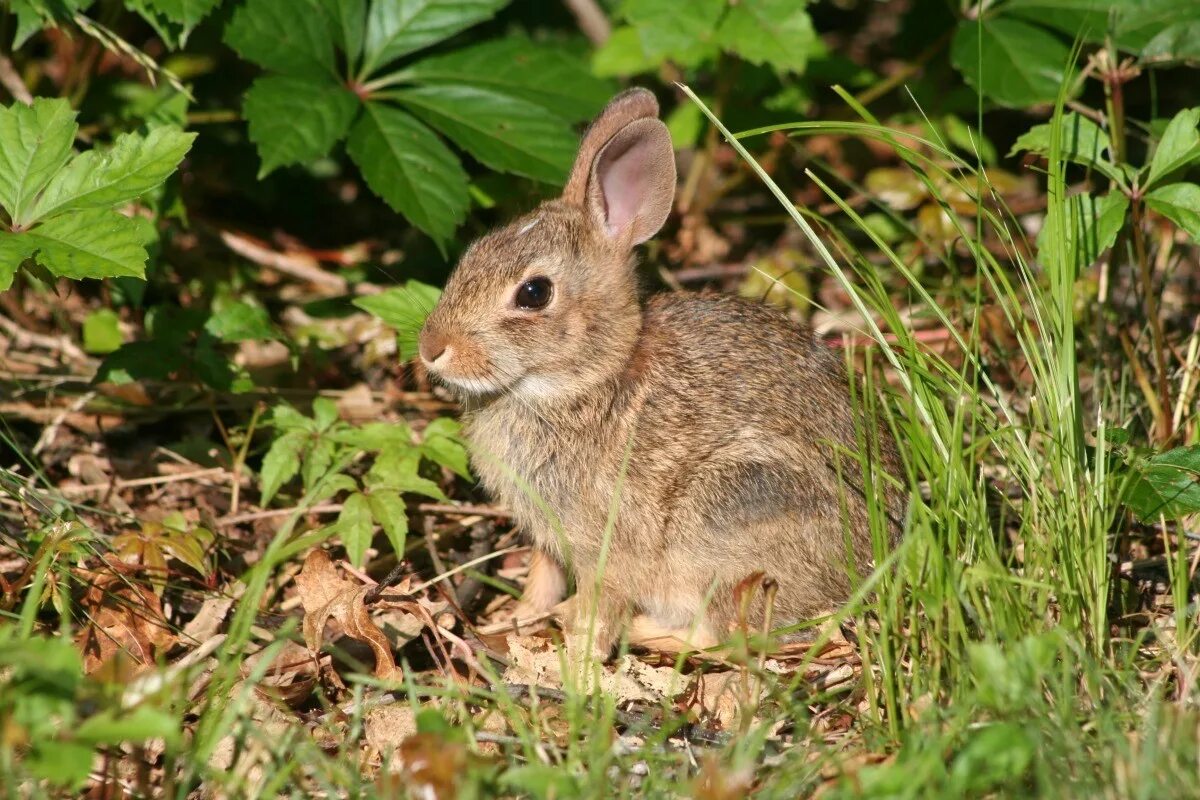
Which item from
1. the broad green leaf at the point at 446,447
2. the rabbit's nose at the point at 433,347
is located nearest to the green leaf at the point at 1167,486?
the rabbit's nose at the point at 433,347

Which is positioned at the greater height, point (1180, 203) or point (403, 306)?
point (1180, 203)

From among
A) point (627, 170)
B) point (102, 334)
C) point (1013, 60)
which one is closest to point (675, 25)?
point (627, 170)

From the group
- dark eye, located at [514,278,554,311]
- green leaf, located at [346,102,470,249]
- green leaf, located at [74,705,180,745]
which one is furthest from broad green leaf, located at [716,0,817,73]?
green leaf, located at [74,705,180,745]

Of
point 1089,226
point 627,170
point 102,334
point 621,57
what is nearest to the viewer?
point 1089,226

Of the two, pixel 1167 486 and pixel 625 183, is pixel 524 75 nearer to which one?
pixel 625 183

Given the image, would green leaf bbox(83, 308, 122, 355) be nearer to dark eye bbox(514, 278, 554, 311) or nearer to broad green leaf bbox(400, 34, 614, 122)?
broad green leaf bbox(400, 34, 614, 122)

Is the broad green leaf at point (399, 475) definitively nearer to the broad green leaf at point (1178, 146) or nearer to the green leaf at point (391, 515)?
the green leaf at point (391, 515)
